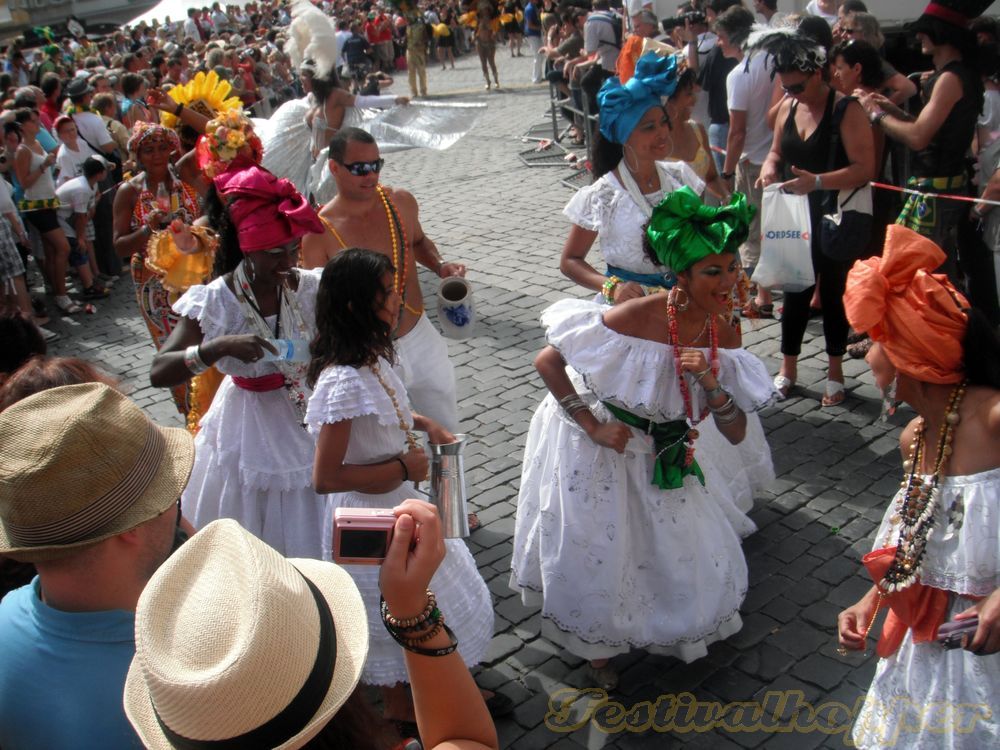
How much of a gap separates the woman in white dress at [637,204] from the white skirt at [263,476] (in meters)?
1.58

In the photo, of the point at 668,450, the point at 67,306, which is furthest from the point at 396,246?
the point at 67,306

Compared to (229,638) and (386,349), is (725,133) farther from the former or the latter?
(229,638)

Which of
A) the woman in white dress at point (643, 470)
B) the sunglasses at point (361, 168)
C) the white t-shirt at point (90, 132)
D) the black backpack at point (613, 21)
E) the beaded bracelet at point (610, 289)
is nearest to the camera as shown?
the woman in white dress at point (643, 470)

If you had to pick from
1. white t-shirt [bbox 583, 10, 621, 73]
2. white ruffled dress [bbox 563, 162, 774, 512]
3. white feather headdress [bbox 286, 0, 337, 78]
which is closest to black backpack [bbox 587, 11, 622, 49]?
white t-shirt [bbox 583, 10, 621, 73]

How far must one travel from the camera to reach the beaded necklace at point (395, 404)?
3586mm

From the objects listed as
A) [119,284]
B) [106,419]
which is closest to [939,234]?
[106,419]

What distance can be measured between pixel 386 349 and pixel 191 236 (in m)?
2.19

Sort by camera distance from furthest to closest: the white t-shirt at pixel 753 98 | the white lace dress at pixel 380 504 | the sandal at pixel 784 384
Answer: the white t-shirt at pixel 753 98 < the sandal at pixel 784 384 < the white lace dress at pixel 380 504

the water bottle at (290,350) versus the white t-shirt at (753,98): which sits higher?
the white t-shirt at (753,98)

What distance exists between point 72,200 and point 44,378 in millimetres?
8328

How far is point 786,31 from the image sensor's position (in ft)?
19.4

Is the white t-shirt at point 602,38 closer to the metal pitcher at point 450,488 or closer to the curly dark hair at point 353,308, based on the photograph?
the curly dark hair at point 353,308

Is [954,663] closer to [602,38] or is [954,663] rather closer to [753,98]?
[753,98]

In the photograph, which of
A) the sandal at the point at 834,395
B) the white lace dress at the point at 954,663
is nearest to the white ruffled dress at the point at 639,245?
the sandal at the point at 834,395
